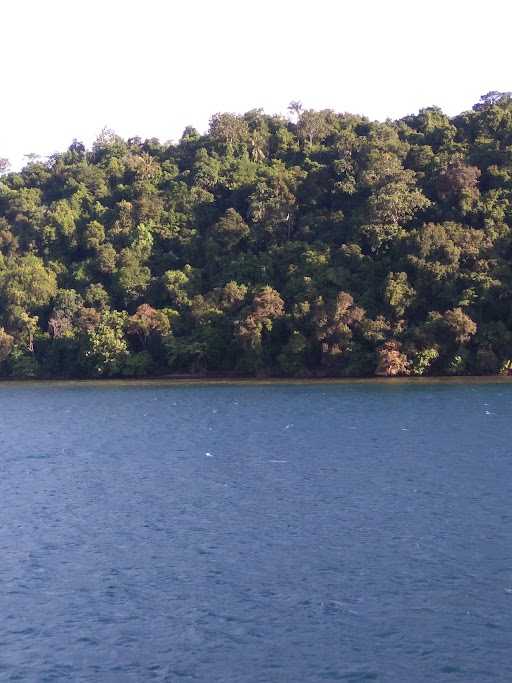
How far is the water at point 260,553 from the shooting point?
19094 mm

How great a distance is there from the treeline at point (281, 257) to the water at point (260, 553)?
2547cm

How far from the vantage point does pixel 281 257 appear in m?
84.5

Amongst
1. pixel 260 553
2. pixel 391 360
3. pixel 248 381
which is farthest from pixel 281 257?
pixel 260 553

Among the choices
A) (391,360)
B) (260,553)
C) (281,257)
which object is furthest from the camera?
(281,257)

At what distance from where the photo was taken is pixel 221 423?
172 feet

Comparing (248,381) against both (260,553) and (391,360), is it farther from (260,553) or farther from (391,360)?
(260,553)

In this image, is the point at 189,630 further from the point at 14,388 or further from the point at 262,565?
the point at 14,388

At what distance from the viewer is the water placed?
19094 millimetres

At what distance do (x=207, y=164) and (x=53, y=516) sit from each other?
70.0m

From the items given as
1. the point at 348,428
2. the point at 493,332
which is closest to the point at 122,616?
the point at 348,428

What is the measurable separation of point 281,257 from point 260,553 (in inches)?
2370

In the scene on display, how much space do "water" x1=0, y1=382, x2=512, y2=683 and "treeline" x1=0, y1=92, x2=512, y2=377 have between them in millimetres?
25468

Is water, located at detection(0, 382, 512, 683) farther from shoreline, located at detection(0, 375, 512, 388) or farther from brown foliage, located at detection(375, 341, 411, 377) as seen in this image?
brown foliage, located at detection(375, 341, 411, 377)

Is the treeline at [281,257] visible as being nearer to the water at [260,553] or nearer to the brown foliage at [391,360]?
the brown foliage at [391,360]
